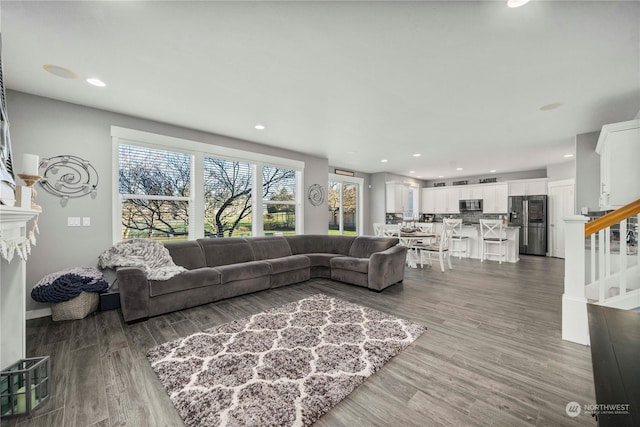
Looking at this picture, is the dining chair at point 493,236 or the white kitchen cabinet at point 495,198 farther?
the white kitchen cabinet at point 495,198

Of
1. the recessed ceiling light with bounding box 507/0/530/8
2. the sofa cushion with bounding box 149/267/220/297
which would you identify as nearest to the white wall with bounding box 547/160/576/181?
the recessed ceiling light with bounding box 507/0/530/8

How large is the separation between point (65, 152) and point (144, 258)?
1595 millimetres

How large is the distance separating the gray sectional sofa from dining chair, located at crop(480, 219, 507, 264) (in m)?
3.28

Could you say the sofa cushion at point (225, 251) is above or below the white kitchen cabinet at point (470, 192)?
below

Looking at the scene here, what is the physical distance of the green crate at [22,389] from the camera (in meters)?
1.41

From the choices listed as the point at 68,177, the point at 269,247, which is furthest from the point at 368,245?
the point at 68,177

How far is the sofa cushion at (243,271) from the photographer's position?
3.40m

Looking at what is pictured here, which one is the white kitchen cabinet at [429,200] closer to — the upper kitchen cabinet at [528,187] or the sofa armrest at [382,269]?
the upper kitchen cabinet at [528,187]

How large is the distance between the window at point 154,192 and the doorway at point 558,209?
896 cm

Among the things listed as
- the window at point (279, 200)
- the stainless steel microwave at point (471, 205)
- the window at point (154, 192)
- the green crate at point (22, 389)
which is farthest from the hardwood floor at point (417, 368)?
the stainless steel microwave at point (471, 205)

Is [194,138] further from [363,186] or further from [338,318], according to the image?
[363,186]

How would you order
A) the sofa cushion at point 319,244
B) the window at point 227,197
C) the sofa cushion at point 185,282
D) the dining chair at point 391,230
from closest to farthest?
the sofa cushion at point 185,282 < the window at point 227,197 < the sofa cushion at point 319,244 < the dining chair at point 391,230

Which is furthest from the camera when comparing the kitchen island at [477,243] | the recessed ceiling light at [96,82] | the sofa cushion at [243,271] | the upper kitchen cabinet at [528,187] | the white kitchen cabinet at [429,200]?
the white kitchen cabinet at [429,200]

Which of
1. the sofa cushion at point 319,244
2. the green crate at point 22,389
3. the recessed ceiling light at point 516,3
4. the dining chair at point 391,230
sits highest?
the recessed ceiling light at point 516,3
